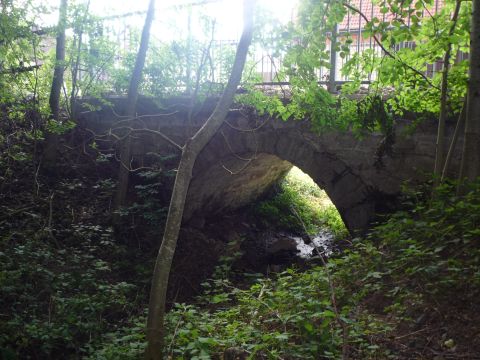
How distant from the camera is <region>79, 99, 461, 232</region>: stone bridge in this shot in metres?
6.35

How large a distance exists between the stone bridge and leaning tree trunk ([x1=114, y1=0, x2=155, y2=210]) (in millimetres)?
492

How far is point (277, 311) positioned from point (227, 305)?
6.66ft

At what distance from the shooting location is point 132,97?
8.08 m

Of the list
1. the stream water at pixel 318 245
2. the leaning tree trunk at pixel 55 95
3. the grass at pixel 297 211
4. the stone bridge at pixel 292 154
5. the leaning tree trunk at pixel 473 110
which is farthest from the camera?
the grass at pixel 297 211

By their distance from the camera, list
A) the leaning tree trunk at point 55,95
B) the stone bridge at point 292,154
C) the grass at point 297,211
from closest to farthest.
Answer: the stone bridge at point 292,154
the leaning tree trunk at point 55,95
the grass at point 297,211

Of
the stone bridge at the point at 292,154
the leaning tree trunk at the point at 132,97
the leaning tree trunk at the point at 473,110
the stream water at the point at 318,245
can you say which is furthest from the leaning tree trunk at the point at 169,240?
the stream water at the point at 318,245

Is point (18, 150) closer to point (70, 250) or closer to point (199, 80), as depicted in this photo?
point (70, 250)

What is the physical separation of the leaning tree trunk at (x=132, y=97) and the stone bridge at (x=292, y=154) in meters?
0.49

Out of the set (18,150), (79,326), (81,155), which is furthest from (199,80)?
(79,326)

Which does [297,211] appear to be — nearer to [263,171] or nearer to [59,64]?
[263,171]

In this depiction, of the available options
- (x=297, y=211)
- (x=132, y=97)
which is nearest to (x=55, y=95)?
(x=132, y=97)

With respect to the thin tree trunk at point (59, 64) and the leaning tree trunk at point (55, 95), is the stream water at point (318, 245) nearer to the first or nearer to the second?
the leaning tree trunk at point (55, 95)

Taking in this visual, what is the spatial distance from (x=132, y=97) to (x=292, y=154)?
277cm

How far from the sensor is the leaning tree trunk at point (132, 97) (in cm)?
792
